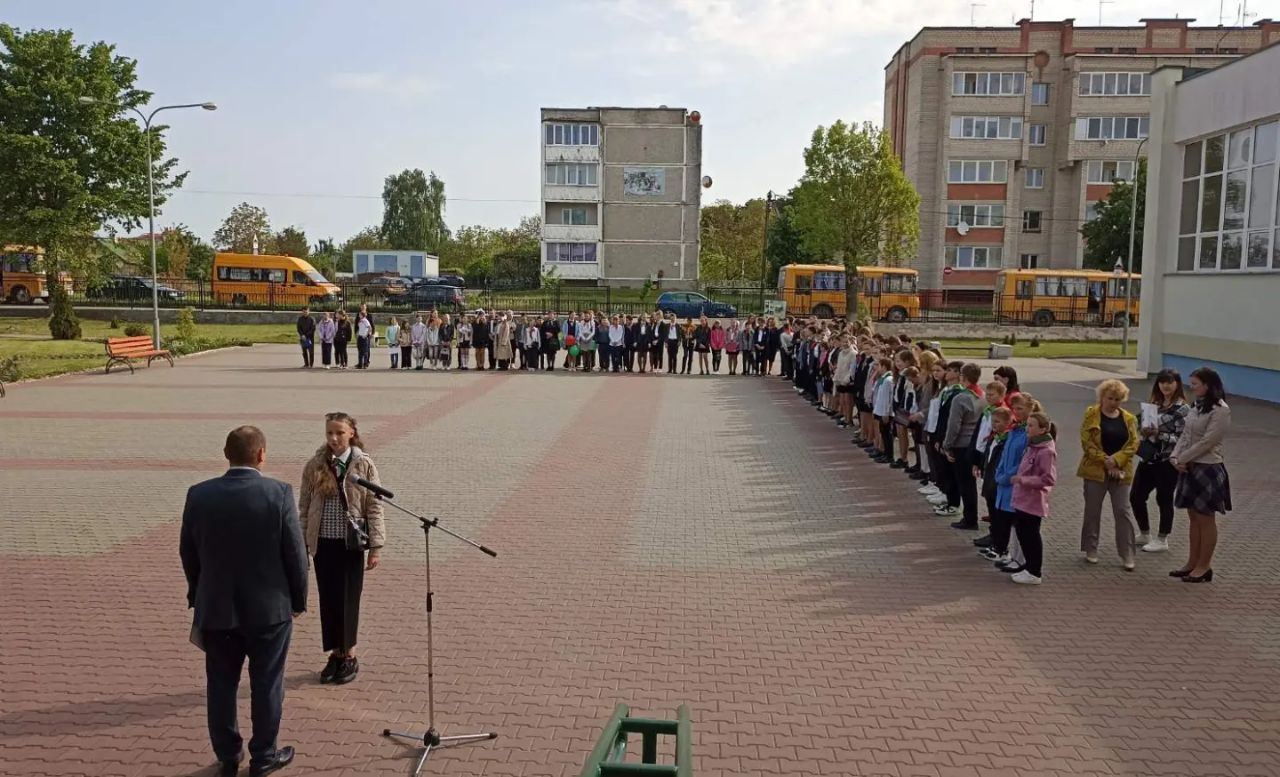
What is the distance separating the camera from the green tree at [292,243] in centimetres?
8706

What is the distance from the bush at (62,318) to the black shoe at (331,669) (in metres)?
31.7

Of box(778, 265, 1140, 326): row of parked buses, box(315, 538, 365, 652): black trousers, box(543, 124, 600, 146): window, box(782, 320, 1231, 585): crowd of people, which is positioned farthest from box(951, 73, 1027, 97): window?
box(315, 538, 365, 652): black trousers

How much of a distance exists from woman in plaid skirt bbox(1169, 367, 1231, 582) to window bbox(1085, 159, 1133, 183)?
56.9 metres

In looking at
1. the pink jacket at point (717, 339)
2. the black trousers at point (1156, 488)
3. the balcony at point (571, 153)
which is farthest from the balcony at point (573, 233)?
the black trousers at point (1156, 488)

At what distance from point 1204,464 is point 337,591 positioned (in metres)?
6.55

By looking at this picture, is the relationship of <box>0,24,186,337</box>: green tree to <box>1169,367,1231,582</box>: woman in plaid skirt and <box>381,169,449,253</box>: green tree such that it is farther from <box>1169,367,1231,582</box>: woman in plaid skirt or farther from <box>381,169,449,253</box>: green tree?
<box>381,169,449,253</box>: green tree

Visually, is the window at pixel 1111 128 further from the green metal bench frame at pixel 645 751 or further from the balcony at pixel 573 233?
the green metal bench frame at pixel 645 751

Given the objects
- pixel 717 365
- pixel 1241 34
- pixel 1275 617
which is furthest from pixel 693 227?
pixel 1275 617

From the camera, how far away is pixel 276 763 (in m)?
4.77

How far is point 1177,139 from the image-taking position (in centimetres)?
2394

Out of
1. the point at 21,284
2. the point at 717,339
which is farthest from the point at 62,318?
the point at 717,339

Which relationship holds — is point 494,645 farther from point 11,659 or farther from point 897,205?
point 897,205

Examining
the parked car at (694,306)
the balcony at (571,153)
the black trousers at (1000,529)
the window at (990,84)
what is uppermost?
the window at (990,84)

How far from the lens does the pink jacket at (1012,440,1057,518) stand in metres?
7.61
